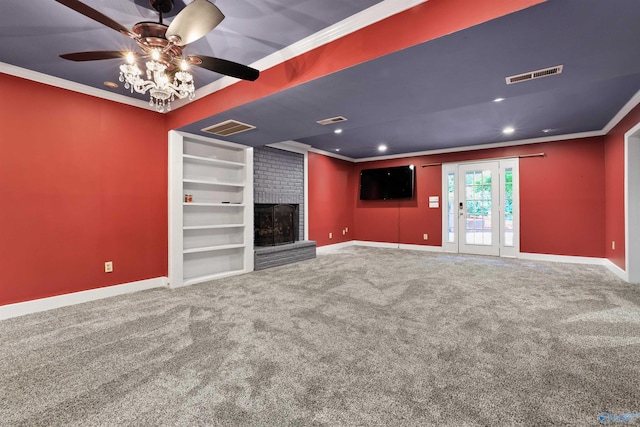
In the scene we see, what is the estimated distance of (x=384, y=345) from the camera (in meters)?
2.18

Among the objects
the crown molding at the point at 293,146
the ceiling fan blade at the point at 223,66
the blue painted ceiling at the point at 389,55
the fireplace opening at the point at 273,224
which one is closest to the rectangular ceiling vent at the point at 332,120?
the blue painted ceiling at the point at 389,55

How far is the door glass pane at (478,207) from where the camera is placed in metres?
6.24

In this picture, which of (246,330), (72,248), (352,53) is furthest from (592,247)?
(72,248)

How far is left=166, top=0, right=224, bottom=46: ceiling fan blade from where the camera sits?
150cm

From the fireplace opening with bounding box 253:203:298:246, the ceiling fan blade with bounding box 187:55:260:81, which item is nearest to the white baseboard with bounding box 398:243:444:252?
the fireplace opening with bounding box 253:203:298:246

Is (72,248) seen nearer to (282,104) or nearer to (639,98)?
(282,104)

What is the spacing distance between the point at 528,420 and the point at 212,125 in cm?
401

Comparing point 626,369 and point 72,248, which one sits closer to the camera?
point 626,369

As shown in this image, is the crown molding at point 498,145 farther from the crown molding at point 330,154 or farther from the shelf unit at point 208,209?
the shelf unit at point 208,209

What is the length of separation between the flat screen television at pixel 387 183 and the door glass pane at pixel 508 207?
1.99 m

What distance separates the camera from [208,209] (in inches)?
175

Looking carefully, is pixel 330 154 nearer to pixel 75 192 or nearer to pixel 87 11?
pixel 75 192

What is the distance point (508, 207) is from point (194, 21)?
656cm

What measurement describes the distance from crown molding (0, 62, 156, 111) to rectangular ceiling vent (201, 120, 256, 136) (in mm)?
895
